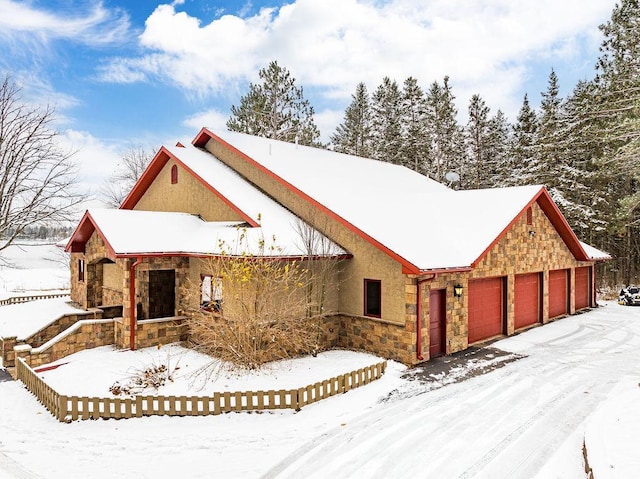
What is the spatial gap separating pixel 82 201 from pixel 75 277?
3908 millimetres

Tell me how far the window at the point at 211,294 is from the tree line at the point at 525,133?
12.6 metres

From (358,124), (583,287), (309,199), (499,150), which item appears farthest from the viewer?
(358,124)

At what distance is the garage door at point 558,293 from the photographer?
18531mm

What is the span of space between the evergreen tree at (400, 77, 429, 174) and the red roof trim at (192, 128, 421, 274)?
22.4 m

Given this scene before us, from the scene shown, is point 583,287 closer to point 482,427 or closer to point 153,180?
point 482,427

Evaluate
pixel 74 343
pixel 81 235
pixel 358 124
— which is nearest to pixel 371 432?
pixel 74 343

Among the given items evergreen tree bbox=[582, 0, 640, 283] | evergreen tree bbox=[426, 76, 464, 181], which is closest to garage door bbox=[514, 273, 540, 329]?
evergreen tree bbox=[582, 0, 640, 283]

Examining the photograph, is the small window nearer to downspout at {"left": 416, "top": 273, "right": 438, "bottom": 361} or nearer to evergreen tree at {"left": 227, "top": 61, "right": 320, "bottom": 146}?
downspout at {"left": 416, "top": 273, "right": 438, "bottom": 361}

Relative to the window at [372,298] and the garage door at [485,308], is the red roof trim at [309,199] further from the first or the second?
the garage door at [485,308]

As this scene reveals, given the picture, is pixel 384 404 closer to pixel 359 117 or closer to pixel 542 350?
pixel 542 350

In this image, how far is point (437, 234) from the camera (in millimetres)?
14461

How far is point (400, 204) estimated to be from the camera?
55.1ft

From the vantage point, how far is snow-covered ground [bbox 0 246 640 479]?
6.68 metres

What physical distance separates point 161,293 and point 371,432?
1111cm
